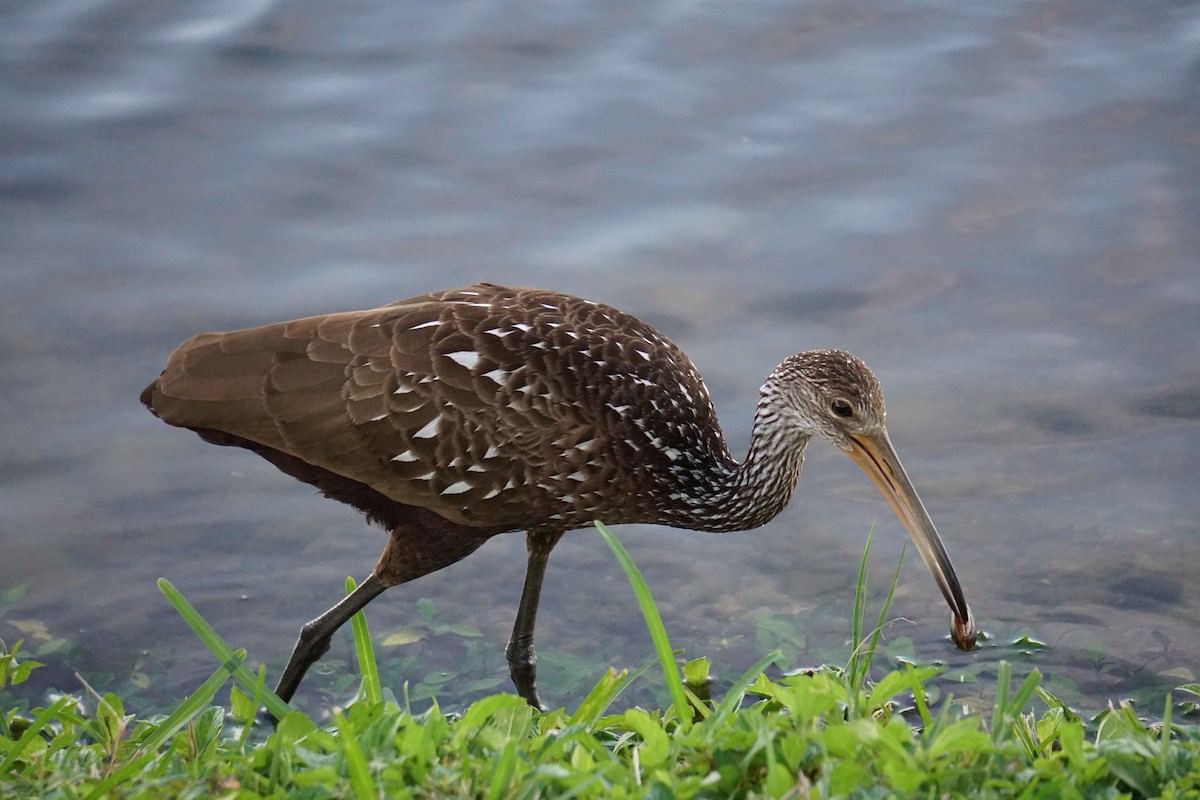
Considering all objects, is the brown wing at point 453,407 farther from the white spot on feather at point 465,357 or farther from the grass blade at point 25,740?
the grass blade at point 25,740

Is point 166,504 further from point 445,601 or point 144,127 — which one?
point 144,127

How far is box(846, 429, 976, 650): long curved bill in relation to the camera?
15.4 ft

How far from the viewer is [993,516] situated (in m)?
6.27

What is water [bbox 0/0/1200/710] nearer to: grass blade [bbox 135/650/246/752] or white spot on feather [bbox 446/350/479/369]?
white spot on feather [bbox 446/350/479/369]

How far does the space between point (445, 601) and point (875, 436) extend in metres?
1.98

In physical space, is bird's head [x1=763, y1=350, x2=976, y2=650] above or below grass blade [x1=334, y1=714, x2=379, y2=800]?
below

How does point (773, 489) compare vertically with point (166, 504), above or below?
above

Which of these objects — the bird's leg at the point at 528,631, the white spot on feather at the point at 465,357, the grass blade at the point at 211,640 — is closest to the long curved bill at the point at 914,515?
the bird's leg at the point at 528,631

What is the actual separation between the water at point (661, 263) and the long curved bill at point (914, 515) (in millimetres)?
757

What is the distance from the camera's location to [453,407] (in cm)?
483

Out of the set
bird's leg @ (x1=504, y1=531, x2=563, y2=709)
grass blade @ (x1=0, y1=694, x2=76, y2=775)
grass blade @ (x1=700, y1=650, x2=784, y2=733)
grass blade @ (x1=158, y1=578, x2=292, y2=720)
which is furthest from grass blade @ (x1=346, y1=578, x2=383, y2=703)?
bird's leg @ (x1=504, y1=531, x2=563, y2=709)

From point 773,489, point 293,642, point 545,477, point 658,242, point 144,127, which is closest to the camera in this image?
point 545,477

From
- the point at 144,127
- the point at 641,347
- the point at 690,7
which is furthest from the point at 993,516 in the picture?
the point at 144,127

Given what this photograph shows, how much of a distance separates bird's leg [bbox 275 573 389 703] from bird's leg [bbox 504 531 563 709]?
537mm
